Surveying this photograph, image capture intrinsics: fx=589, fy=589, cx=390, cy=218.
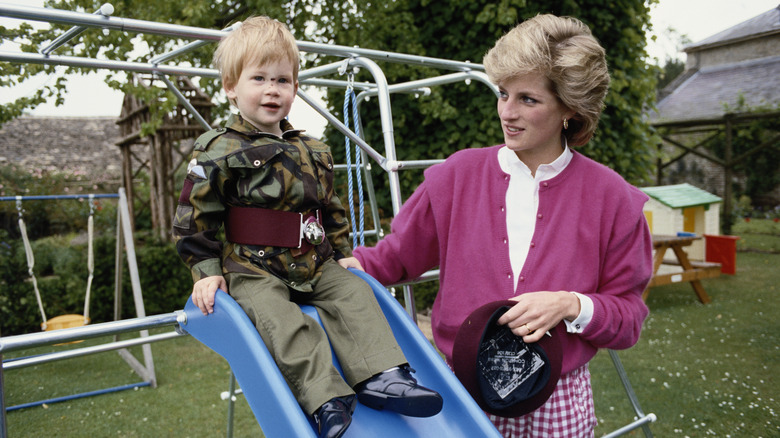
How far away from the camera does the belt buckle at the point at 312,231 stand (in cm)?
153

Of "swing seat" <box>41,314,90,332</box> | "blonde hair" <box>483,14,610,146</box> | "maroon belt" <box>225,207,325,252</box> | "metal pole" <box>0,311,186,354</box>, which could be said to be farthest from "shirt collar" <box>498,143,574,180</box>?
"swing seat" <box>41,314,90,332</box>

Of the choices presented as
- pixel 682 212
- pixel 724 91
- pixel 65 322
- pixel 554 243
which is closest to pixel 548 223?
pixel 554 243

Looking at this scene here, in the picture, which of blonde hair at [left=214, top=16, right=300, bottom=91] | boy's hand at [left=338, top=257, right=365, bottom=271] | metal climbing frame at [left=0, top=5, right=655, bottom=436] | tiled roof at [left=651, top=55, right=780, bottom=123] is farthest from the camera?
tiled roof at [left=651, top=55, right=780, bottom=123]

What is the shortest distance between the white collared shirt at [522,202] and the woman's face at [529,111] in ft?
0.24

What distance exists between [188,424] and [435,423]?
295 cm

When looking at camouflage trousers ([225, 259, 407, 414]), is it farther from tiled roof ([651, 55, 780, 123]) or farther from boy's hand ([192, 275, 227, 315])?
tiled roof ([651, 55, 780, 123])

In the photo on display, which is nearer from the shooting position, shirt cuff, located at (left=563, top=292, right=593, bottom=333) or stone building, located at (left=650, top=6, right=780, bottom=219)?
shirt cuff, located at (left=563, top=292, right=593, bottom=333)

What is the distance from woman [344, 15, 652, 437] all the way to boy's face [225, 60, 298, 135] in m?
0.44

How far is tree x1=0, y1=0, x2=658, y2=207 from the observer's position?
6188mm

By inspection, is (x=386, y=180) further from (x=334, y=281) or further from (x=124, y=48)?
(x=334, y=281)

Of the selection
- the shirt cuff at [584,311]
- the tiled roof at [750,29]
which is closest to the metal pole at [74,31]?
the shirt cuff at [584,311]

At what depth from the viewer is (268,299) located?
1.37m

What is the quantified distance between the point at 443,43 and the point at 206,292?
582cm

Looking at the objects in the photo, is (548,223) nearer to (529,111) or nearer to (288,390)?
(529,111)
